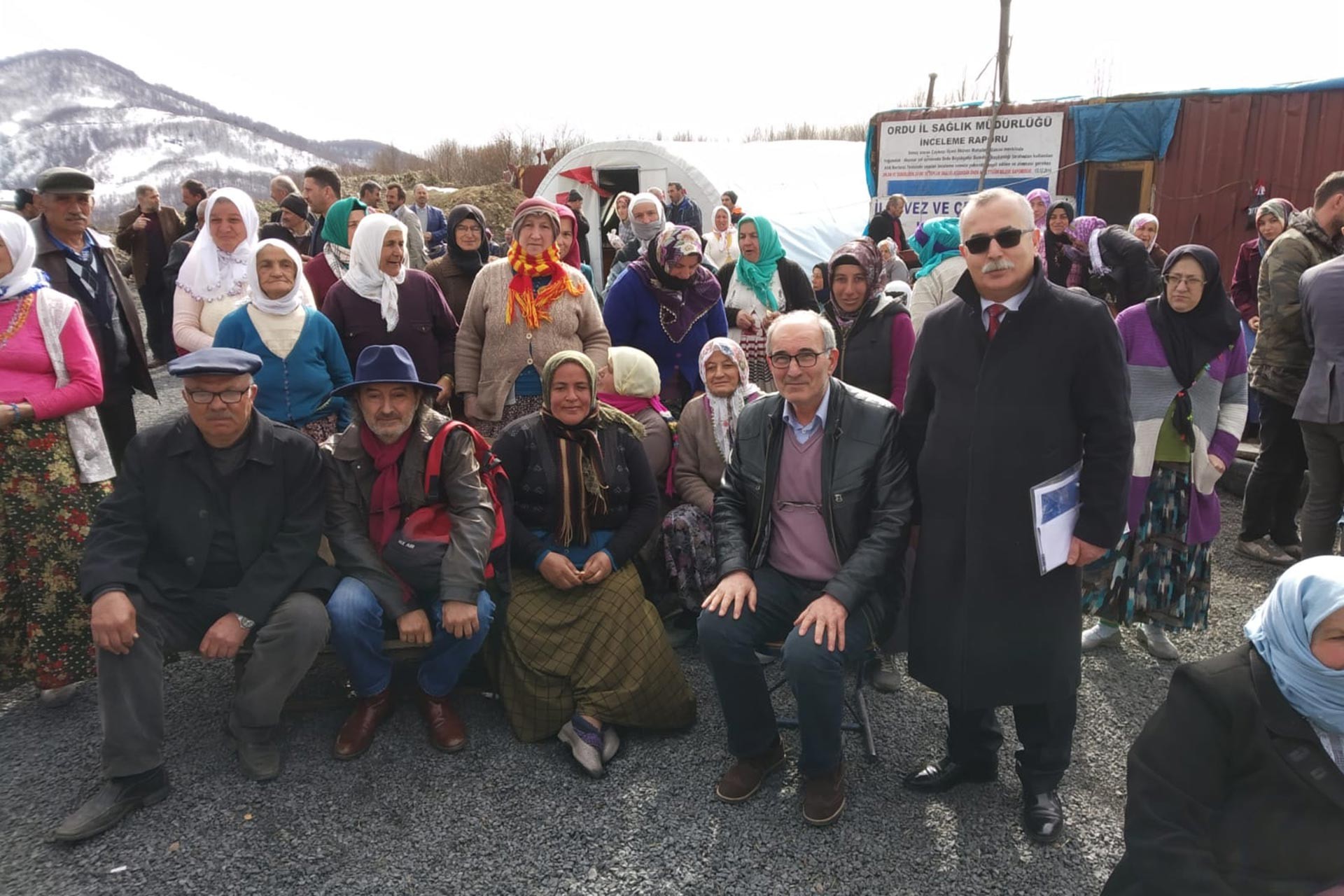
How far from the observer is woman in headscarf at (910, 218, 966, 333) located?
4.18m

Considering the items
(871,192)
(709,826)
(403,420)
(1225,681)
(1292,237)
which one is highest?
(871,192)

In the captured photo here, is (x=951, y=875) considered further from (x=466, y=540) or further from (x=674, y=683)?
(x=466, y=540)

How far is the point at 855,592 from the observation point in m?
2.60

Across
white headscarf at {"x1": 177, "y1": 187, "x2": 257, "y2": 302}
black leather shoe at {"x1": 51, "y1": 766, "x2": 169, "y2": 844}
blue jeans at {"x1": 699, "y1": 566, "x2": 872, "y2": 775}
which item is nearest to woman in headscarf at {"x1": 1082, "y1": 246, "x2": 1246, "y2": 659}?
blue jeans at {"x1": 699, "y1": 566, "x2": 872, "y2": 775}

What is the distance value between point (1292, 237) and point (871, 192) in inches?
345

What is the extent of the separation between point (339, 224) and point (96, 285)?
153cm

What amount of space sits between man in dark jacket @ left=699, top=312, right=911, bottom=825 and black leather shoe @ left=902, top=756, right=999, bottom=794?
262 mm

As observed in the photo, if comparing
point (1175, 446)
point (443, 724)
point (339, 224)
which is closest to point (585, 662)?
point (443, 724)

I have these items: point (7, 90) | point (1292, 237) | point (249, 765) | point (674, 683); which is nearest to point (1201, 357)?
point (1292, 237)

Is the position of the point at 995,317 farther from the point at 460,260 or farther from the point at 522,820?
the point at 460,260

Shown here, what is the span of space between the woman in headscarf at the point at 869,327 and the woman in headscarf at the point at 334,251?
7.92 feet

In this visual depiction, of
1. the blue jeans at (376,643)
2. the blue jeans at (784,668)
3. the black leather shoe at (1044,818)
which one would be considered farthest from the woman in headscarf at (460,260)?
the black leather shoe at (1044,818)

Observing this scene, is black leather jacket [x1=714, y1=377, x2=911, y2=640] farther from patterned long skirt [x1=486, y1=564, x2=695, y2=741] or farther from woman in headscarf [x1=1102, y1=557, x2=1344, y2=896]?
woman in headscarf [x1=1102, y1=557, x2=1344, y2=896]

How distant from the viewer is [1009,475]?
2.28m
